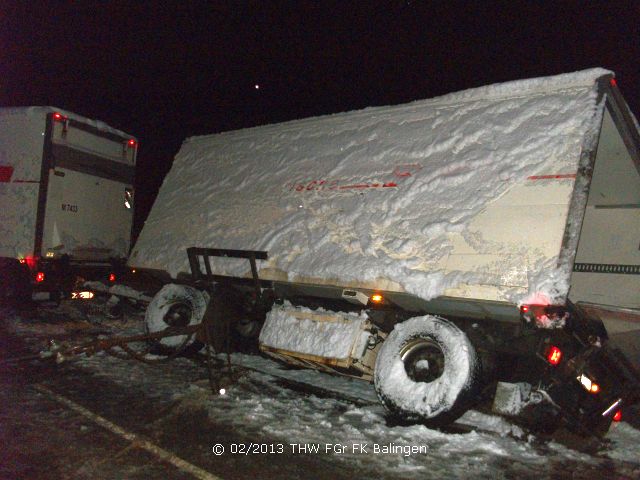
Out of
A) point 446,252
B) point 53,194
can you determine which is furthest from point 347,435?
point 53,194

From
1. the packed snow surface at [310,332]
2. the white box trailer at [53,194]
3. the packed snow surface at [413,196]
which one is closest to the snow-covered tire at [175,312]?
the packed snow surface at [413,196]

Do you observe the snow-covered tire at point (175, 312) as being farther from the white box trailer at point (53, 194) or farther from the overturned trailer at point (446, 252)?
the white box trailer at point (53, 194)

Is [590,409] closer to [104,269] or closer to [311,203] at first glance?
[311,203]

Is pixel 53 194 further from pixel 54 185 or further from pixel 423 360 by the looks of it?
pixel 423 360

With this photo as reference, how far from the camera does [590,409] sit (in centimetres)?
445

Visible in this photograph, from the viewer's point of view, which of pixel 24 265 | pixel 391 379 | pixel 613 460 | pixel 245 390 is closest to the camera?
pixel 613 460

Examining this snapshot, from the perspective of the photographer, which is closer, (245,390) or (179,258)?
(245,390)

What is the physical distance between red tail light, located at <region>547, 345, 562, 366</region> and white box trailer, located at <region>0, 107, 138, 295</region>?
27.1ft

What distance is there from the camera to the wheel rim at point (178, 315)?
699 centimetres

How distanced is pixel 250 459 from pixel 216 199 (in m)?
4.02

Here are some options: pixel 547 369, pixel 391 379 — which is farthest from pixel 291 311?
pixel 547 369

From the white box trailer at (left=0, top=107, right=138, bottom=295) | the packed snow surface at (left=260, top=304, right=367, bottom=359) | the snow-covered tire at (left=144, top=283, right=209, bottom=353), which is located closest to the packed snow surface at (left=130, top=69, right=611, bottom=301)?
the snow-covered tire at (left=144, top=283, right=209, bottom=353)

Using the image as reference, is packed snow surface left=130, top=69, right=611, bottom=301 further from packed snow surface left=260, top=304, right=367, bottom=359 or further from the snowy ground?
the snowy ground

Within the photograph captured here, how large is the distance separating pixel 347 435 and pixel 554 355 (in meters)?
1.97
